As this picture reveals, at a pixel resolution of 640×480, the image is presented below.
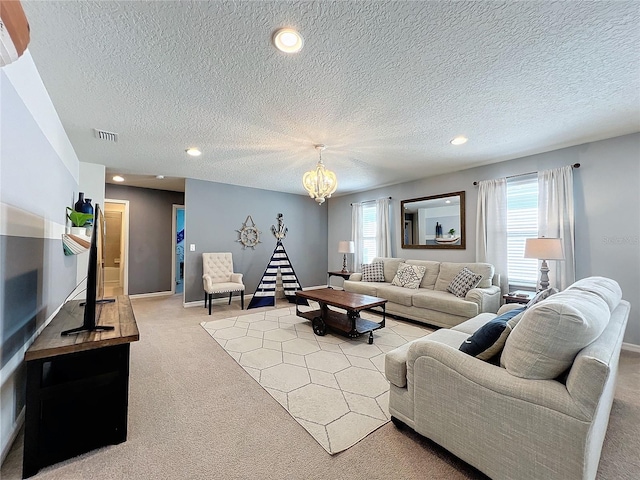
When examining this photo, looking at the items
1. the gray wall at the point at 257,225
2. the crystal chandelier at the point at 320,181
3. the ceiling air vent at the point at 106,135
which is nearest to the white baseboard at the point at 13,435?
the ceiling air vent at the point at 106,135

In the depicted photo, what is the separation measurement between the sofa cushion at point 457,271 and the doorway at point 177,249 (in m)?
5.54

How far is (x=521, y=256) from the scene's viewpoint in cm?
377

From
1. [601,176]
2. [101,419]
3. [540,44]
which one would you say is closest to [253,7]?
[540,44]

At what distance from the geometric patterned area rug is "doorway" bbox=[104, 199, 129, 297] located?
297 cm

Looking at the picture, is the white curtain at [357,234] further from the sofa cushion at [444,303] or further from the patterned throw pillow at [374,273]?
the sofa cushion at [444,303]

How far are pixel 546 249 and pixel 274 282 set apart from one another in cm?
408

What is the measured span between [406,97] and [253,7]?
1.36 m

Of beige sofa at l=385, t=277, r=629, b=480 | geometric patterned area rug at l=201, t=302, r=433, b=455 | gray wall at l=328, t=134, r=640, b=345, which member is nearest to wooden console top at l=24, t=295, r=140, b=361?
geometric patterned area rug at l=201, t=302, r=433, b=455

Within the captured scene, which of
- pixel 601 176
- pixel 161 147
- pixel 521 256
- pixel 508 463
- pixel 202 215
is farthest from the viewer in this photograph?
pixel 202 215

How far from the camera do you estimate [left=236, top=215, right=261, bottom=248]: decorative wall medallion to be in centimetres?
570

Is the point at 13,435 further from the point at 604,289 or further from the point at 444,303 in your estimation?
the point at 444,303

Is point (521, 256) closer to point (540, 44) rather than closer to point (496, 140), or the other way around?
point (496, 140)

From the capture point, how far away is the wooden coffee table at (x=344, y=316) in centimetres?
319

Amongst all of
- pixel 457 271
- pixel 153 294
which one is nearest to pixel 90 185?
pixel 153 294
